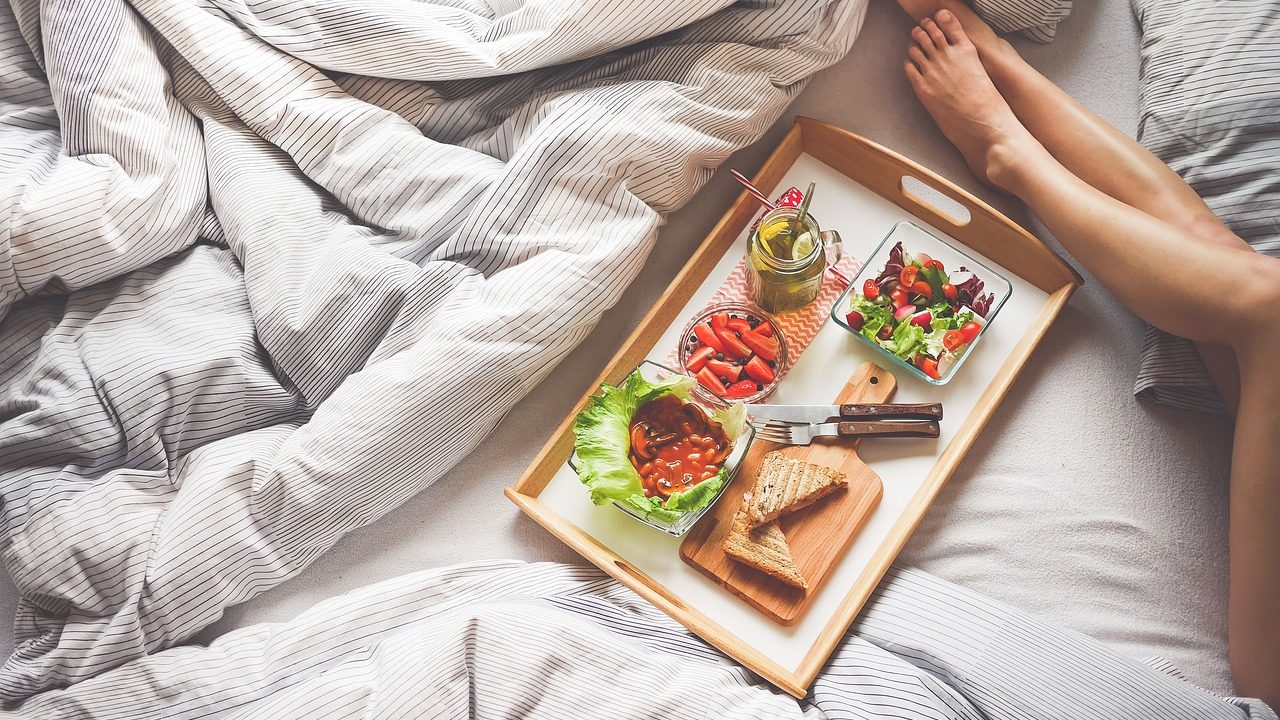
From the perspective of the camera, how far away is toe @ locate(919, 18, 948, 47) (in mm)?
1291

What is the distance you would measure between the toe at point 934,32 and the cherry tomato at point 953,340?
471mm

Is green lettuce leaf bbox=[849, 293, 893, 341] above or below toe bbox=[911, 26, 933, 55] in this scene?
below

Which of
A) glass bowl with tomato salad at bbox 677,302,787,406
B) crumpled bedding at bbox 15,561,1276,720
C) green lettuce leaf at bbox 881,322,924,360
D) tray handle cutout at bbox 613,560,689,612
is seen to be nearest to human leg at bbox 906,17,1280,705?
crumpled bedding at bbox 15,561,1276,720

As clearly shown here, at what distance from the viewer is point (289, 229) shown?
114cm

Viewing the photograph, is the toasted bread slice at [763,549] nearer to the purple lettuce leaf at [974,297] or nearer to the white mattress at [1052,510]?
the white mattress at [1052,510]

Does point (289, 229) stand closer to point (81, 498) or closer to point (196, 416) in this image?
point (196, 416)

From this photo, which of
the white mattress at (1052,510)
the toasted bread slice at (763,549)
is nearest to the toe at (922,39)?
the white mattress at (1052,510)

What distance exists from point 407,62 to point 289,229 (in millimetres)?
274

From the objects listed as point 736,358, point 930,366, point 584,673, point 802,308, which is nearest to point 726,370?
point 736,358

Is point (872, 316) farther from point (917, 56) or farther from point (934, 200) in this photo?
point (917, 56)

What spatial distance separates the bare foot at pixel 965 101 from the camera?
47.8 inches

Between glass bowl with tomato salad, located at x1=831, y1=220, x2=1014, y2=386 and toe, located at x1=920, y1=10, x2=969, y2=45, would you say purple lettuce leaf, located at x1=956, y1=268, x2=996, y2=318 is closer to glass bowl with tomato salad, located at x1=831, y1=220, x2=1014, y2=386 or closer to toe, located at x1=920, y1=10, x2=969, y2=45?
glass bowl with tomato salad, located at x1=831, y1=220, x2=1014, y2=386

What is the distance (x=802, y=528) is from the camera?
3.55 feet

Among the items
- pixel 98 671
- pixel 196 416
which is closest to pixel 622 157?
pixel 196 416
